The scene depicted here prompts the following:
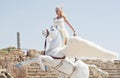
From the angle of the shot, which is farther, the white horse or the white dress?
the white dress

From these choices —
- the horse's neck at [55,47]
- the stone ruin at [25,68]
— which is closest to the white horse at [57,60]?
the horse's neck at [55,47]

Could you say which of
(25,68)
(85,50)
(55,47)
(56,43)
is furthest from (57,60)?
(25,68)

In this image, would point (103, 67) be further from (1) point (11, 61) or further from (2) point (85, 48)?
(2) point (85, 48)

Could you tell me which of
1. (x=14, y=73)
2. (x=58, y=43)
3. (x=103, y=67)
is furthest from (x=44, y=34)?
(x=103, y=67)

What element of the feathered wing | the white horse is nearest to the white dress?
the white horse

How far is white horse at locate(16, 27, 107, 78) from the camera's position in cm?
1030

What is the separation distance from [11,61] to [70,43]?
918cm

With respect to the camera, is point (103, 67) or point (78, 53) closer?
point (78, 53)

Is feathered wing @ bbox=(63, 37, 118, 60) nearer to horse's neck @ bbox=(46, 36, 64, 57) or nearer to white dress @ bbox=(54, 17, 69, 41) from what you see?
horse's neck @ bbox=(46, 36, 64, 57)

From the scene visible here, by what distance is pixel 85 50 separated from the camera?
10.5m

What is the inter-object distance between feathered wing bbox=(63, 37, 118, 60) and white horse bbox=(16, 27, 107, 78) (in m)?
0.20

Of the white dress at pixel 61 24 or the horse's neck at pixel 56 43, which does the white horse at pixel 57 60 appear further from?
the white dress at pixel 61 24

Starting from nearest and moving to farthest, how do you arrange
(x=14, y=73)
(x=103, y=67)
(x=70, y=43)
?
(x=70, y=43)
(x=14, y=73)
(x=103, y=67)

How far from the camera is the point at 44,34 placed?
10.5m
